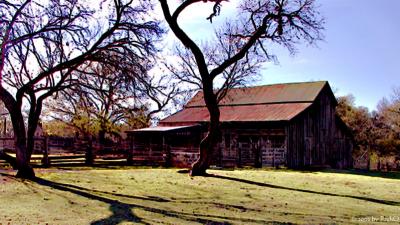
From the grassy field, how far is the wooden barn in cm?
1354

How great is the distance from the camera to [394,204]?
1477cm

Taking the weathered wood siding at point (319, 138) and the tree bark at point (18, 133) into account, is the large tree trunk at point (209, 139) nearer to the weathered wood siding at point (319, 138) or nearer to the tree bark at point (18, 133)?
the tree bark at point (18, 133)

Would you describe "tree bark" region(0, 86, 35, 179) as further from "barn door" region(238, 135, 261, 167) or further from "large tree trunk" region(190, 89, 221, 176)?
"barn door" region(238, 135, 261, 167)

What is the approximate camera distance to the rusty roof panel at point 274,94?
3959 cm

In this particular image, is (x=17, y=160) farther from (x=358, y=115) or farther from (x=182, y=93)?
(x=358, y=115)

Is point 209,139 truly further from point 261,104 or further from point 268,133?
point 261,104

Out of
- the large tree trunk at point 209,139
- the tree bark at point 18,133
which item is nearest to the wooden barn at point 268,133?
the large tree trunk at point 209,139

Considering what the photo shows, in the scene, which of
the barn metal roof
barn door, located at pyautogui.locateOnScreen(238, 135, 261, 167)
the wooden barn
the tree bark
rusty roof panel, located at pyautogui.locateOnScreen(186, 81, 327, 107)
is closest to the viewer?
the tree bark

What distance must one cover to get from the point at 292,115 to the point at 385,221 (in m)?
24.9

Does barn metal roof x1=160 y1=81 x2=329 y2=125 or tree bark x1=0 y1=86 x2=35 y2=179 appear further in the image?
barn metal roof x1=160 y1=81 x2=329 y2=125

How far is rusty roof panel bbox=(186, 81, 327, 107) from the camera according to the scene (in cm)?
3959

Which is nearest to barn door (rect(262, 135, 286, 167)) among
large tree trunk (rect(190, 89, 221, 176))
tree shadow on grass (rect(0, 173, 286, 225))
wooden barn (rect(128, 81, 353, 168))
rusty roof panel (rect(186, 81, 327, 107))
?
wooden barn (rect(128, 81, 353, 168))

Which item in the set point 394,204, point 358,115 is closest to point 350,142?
point 358,115

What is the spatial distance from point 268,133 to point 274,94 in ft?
22.6
